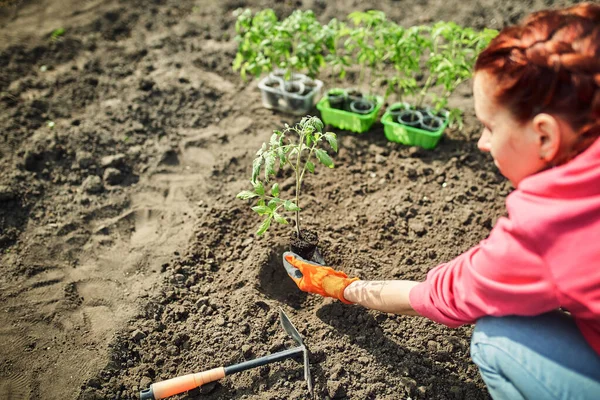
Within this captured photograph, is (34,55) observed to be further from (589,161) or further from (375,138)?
(589,161)

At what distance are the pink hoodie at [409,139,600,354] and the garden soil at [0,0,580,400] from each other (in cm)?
81

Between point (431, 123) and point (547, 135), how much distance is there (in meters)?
2.17

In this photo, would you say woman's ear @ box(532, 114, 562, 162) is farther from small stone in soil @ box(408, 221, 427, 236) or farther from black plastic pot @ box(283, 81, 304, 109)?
black plastic pot @ box(283, 81, 304, 109)

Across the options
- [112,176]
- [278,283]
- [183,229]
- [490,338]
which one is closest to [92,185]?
[112,176]

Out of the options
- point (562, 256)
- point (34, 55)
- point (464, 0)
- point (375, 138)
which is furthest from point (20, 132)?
point (464, 0)

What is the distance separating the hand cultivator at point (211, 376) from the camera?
79.5 inches

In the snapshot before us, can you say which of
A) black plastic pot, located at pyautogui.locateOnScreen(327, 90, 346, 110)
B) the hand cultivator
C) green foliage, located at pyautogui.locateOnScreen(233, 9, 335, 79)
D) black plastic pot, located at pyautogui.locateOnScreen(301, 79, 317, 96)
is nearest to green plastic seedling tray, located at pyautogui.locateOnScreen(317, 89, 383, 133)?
black plastic pot, located at pyautogui.locateOnScreen(327, 90, 346, 110)

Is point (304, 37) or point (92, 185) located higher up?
point (304, 37)

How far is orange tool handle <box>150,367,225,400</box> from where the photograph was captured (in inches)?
79.7

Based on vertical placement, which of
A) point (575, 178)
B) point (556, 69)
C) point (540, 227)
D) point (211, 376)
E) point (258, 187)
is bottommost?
point (211, 376)

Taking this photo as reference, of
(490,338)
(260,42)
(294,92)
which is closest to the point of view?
(490,338)

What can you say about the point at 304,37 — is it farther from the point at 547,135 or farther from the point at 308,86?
the point at 547,135

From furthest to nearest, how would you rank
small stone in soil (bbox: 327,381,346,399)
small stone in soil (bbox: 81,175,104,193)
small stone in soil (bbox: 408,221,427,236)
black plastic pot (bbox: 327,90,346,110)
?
black plastic pot (bbox: 327,90,346,110) < small stone in soil (bbox: 81,175,104,193) < small stone in soil (bbox: 408,221,427,236) < small stone in soil (bbox: 327,381,346,399)

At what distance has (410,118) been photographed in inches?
145
